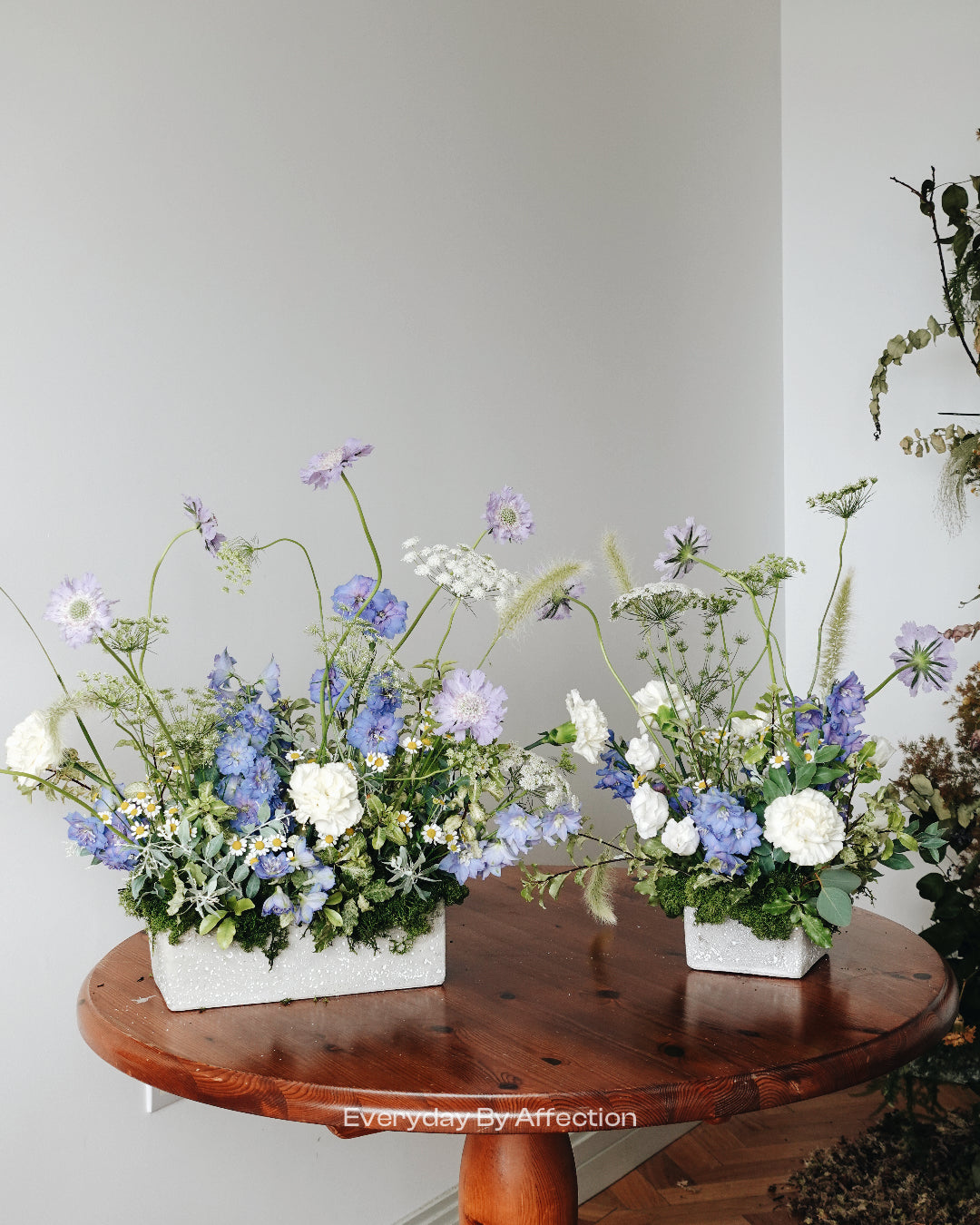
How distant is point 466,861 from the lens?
1.18 m

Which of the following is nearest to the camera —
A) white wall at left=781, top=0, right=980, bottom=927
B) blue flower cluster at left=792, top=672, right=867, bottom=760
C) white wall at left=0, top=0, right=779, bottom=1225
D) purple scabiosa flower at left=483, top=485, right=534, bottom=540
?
blue flower cluster at left=792, top=672, right=867, bottom=760

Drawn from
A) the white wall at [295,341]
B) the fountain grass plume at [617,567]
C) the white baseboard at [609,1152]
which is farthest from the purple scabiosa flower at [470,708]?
the white baseboard at [609,1152]

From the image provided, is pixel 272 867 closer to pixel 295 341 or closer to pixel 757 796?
pixel 757 796

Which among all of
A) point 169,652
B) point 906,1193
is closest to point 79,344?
point 169,652

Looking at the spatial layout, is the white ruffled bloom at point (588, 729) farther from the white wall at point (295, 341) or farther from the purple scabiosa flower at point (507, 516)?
the white wall at point (295, 341)

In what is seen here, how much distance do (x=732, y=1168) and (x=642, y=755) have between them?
5.03 feet

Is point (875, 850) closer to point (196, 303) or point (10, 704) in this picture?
point (10, 704)

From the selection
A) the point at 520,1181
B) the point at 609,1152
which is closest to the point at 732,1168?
the point at 609,1152

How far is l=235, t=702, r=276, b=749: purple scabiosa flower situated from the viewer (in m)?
1.18

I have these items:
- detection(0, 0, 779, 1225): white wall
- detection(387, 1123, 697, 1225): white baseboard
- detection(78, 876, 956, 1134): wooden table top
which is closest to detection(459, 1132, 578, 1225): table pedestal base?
detection(78, 876, 956, 1134): wooden table top

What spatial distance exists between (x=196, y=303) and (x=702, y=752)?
1034 mm

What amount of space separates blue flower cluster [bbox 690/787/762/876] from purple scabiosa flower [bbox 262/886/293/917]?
1.49 feet

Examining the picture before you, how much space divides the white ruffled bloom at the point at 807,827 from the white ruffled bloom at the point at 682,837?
86 millimetres

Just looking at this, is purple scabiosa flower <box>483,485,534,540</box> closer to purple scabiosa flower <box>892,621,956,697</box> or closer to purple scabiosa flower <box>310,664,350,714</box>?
purple scabiosa flower <box>310,664,350,714</box>
